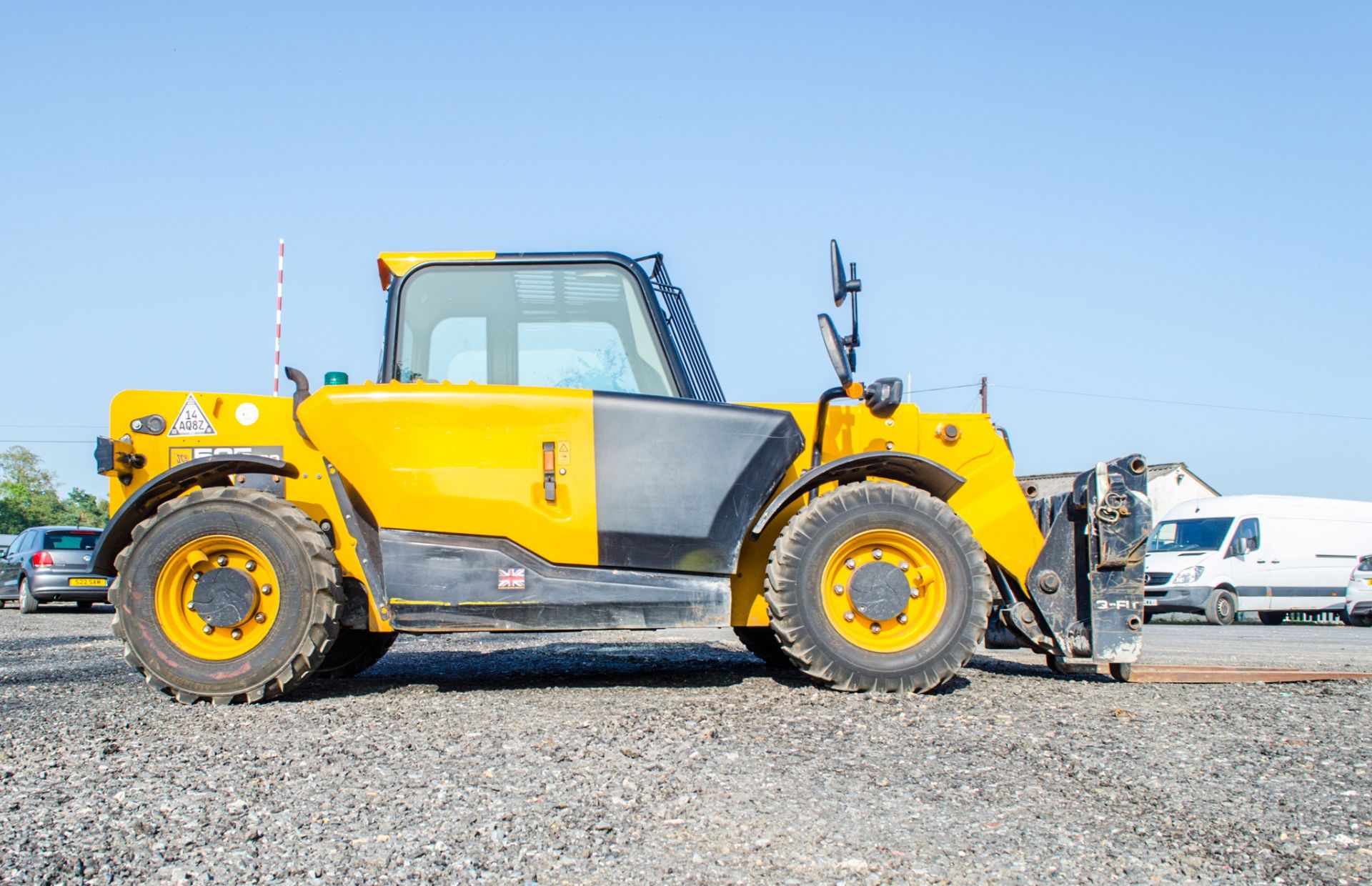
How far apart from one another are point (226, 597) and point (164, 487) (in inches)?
28.6

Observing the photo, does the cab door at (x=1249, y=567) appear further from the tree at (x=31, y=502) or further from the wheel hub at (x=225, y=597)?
the tree at (x=31, y=502)

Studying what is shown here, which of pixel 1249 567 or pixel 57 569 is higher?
pixel 57 569

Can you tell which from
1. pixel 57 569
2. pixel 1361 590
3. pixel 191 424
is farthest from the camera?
pixel 1361 590

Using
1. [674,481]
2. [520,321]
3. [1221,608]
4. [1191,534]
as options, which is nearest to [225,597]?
[520,321]

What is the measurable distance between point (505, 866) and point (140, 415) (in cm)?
394

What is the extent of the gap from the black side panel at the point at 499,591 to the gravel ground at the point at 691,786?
38 cm

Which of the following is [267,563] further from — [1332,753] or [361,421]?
[1332,753]

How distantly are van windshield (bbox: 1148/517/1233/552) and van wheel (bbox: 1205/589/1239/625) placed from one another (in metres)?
0.77

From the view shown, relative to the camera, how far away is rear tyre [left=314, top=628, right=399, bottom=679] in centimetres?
629

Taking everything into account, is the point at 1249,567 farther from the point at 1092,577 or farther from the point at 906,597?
the point at 906,597

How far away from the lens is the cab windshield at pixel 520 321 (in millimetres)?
5762

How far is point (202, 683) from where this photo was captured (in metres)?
5.00

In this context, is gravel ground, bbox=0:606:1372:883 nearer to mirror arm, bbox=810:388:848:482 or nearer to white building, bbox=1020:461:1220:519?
mirror arm, bbox=810:388:848:482

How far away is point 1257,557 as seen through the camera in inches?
700
